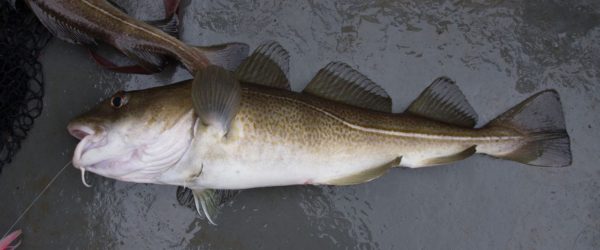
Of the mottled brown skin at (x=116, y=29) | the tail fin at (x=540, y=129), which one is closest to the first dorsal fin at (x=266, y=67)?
the mottled brown skin at (x=116, y=29)

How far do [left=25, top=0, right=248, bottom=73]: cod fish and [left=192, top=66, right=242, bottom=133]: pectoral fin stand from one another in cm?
35

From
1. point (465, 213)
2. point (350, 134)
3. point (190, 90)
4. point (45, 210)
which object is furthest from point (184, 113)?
point (465, 213)

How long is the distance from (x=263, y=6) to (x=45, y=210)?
59.2 inches

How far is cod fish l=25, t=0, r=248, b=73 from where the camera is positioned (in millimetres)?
2117

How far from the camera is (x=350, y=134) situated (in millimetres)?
1983

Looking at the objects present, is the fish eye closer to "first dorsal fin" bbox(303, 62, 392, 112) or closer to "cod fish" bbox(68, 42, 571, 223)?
"cod fish" bbox(68, 42, 571, 223)

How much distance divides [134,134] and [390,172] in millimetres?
1230

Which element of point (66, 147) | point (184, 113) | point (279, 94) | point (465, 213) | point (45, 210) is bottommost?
point (45, 210)

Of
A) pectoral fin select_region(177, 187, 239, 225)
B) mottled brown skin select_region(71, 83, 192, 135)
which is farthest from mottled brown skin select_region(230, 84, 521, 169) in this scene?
pectoral fin select_region(177, 187, 239, 225)

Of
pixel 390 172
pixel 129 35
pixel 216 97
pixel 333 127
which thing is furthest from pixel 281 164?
pixel 129 35

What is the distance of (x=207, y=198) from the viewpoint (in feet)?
6.85

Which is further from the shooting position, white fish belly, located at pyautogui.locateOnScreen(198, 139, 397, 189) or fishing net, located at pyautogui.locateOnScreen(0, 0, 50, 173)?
fishing net, located at pyautogui.locateOnScreen(0, 0, 50, 173)

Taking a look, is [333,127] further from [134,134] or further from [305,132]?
[134,134]

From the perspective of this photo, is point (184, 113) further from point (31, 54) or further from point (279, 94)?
point (31, 54)
